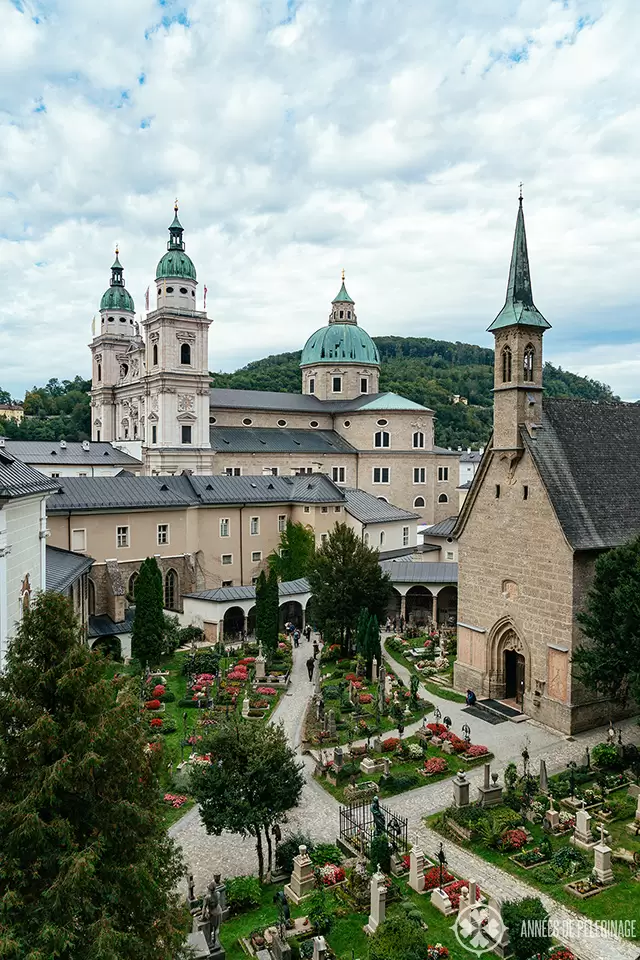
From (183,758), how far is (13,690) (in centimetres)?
1503

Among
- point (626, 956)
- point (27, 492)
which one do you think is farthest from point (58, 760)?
point (626, 956)

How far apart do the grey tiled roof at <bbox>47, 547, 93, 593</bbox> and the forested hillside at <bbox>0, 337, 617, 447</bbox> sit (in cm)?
6352

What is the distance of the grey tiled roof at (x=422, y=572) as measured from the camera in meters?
41.0

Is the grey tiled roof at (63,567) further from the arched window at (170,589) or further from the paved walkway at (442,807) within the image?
the paved walkway at (442,807)

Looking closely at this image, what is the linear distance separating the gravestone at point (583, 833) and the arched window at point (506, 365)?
15705 mm

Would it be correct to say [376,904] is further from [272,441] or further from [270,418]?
[270,418]

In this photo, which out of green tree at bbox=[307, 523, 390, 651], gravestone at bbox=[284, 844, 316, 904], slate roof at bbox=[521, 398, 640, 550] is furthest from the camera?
green tree at bbox=[307, 523, 390, 651]

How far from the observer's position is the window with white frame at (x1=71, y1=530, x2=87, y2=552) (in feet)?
124

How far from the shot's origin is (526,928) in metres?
12.2

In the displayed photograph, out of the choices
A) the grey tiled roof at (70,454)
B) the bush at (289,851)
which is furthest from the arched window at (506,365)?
the grey tiled roof at (70,454)

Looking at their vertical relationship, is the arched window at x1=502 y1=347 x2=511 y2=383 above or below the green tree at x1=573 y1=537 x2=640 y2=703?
above

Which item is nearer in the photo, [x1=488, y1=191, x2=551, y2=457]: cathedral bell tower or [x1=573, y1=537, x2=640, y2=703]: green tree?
[x1=573, y1=537, x2=640, y2=703]: green tree

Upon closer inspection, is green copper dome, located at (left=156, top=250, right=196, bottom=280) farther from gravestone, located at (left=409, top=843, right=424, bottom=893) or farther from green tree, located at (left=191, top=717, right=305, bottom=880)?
gravestone, located at (left=409, top=843, right=424, bottom=893)

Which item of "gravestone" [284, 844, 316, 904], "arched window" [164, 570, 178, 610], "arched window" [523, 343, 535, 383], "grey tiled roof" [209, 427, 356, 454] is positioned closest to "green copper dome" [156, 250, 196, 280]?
"grey tiled roof" [209, 427, 356, 454]
